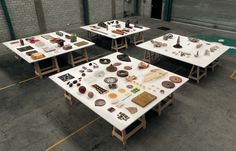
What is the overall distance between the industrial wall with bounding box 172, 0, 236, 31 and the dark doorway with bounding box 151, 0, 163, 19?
2.72 ft

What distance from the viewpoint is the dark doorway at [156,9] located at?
34.4 ft

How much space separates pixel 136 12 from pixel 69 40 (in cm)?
685

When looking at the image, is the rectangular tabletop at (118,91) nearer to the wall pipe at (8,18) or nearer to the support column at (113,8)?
the wall pipe at (8,18)

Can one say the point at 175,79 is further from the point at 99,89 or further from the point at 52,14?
the point at 52,14

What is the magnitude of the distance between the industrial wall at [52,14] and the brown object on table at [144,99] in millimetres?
6195

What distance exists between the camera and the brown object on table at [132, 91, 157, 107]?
3229 mm

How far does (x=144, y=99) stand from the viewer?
10.9 feet

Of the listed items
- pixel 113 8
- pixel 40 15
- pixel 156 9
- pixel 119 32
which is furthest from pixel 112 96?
pixel 156 9

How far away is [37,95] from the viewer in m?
4.64

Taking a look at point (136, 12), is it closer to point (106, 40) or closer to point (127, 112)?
point (106, 40)

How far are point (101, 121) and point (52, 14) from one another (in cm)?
602

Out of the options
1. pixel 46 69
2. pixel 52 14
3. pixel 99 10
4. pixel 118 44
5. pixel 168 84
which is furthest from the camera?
pixel 99 10

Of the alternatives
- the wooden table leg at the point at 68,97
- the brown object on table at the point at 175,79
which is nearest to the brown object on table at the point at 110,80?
the wooden table leg at the point at 68,97

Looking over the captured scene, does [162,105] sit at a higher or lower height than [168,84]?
lower
